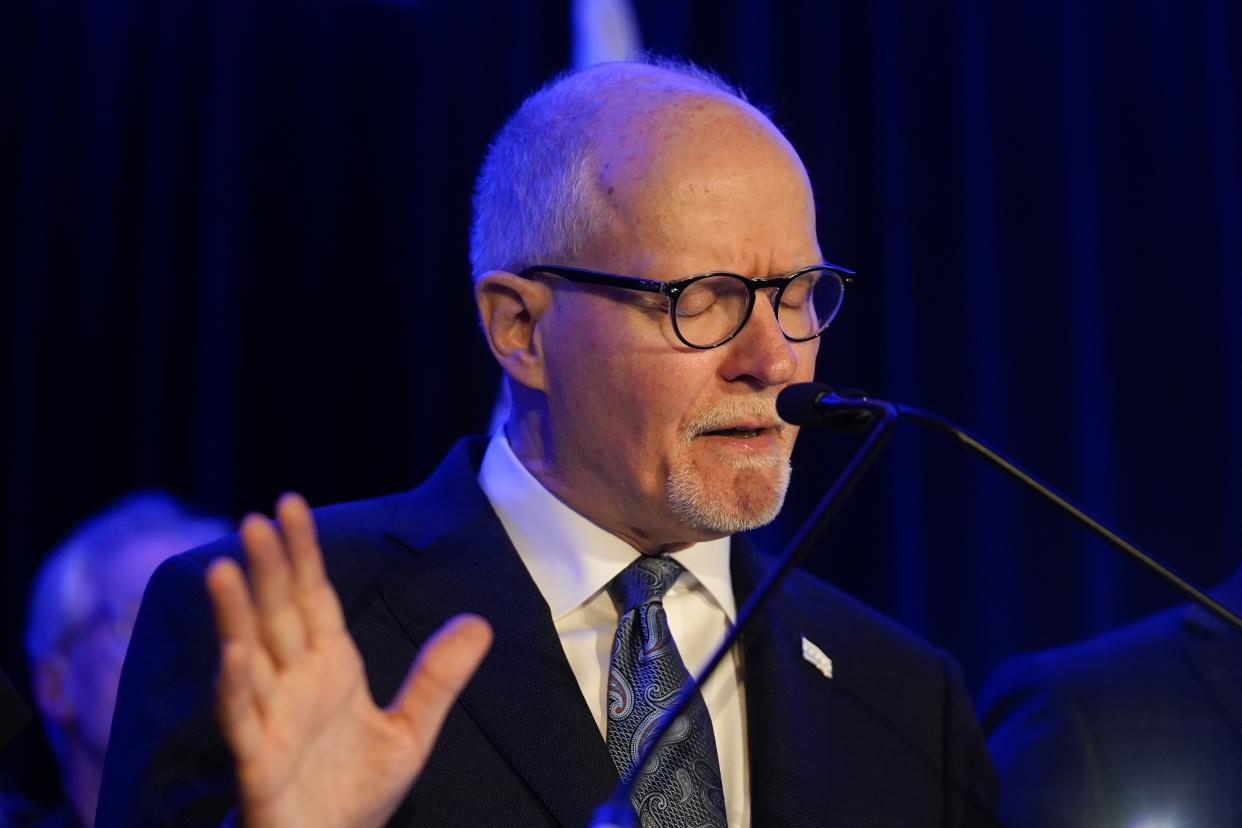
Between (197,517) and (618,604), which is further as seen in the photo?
(197,517)

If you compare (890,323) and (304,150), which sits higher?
(304,150)

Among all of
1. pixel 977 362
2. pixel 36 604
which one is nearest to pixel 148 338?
pixel 36 604

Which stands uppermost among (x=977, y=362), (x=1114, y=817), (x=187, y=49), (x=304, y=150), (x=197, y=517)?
(x=187, y=49)

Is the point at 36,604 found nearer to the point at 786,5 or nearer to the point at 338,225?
the point at 338,225

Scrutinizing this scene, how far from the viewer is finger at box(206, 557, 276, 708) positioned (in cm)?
102

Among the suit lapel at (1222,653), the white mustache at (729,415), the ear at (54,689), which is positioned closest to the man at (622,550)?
the white mustache at (729,415)

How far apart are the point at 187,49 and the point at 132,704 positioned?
5.91 feet

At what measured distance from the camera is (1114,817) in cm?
184

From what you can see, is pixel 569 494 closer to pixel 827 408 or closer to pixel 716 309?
pixel 716 309

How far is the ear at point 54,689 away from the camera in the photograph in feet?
7.86

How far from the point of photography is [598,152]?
165 cm

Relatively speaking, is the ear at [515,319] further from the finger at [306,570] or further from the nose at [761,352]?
the finger at [306,570]

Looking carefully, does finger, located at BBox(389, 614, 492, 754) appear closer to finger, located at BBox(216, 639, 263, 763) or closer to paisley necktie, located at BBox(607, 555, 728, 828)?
finger, located at BBox(216, 639, 263, 763)

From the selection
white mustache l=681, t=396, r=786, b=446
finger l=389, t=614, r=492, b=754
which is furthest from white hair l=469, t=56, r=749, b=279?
finger l=389, t=614, r=492, b=754
